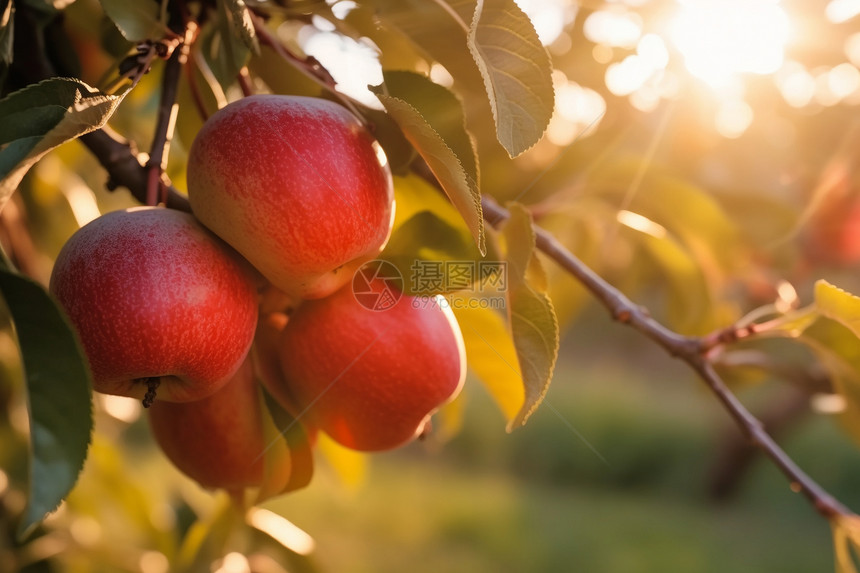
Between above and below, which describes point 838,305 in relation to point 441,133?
below

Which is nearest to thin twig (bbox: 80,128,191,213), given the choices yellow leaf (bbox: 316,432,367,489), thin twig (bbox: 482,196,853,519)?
thin twig (bbox: 482,196,853,519)

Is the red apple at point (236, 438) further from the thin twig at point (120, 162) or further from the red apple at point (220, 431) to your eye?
the thin twig at point (120, 162)

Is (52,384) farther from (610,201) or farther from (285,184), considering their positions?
(610,201)

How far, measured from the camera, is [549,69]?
390 millimetres

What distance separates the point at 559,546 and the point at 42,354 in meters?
2.52

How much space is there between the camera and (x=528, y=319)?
430 millimetres

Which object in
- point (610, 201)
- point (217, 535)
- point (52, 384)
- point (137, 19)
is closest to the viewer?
point (52, 384)

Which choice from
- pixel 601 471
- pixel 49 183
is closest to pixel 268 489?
pixel 49 183

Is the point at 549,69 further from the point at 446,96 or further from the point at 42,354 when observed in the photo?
the point at 42,354

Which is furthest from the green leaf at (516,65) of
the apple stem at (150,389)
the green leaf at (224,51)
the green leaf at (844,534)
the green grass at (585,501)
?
the green grass at (585,501)

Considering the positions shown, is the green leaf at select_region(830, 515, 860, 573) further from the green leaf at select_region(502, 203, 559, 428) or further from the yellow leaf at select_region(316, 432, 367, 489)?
the yellow leaf at select_region(316, 432, 367, 489)

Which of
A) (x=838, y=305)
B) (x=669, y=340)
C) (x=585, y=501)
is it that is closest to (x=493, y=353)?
(x=669, y=340)

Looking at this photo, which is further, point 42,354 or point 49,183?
point 49,183
